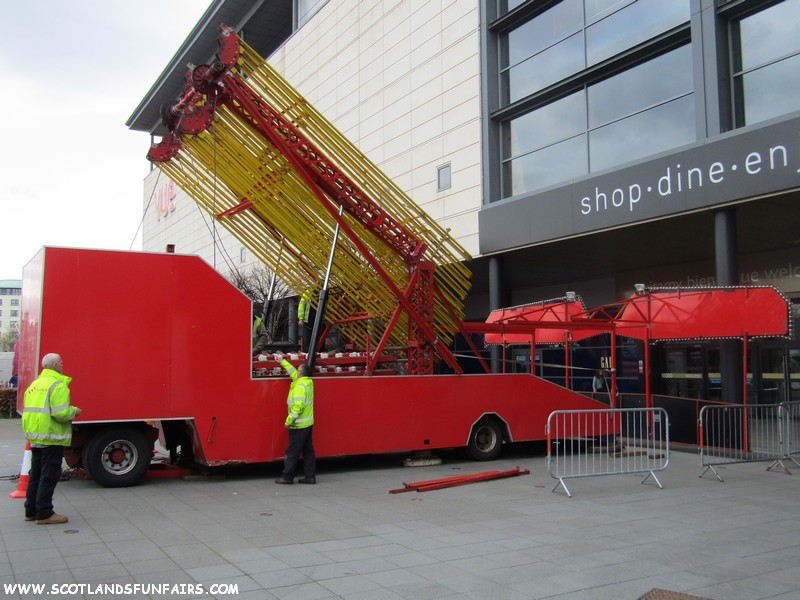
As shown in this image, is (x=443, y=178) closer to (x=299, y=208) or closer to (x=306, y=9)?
(x=299, y=208)

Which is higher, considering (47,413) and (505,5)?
(505,5)

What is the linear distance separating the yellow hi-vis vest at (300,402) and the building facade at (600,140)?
354 centimetres

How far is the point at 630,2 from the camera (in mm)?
15211

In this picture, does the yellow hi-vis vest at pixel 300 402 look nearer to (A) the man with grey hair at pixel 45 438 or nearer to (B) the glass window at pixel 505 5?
(A) the man with grey hair at pixel 45 438

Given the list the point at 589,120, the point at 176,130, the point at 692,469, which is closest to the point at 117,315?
the point at 176,130

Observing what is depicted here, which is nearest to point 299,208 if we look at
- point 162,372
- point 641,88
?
point 162,372

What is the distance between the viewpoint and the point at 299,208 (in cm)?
1127

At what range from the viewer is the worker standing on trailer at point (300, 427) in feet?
31.1

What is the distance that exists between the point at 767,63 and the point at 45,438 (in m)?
13.1

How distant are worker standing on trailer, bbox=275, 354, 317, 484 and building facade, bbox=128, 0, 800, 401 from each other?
3606 mm

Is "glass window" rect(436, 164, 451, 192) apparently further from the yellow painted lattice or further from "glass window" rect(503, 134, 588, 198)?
the yellow painted lattice

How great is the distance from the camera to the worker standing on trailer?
9.48 m

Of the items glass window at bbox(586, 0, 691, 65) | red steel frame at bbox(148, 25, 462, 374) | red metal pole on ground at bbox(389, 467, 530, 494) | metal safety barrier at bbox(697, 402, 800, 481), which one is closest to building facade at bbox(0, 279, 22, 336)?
glass window at bbox(586, 0, 691, 65)

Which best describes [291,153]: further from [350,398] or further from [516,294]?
[516,294]
